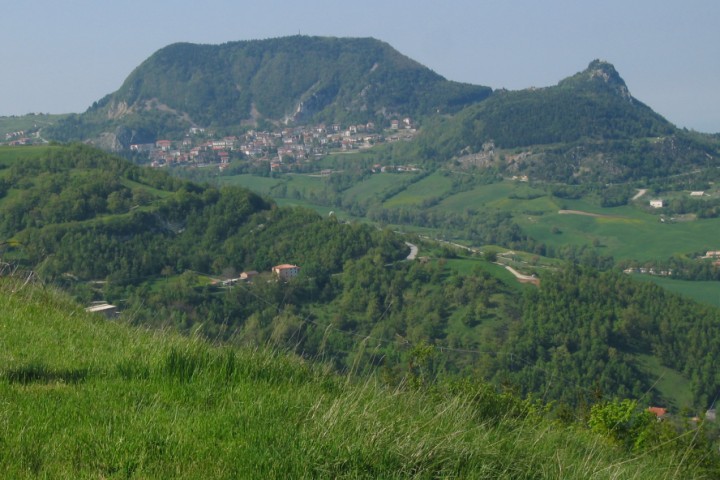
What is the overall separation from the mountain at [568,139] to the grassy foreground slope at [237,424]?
90921 millimetres

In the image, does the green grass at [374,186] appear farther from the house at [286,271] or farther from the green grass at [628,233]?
the house at [286,271]

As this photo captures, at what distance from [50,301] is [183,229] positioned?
116ft

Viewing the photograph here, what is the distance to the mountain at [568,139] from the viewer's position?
95562mm

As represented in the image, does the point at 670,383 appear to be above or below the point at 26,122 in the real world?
below

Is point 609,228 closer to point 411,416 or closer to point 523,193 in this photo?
point 523,193

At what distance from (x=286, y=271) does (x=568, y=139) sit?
7664 centimetres

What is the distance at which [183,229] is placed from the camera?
41.4 metres

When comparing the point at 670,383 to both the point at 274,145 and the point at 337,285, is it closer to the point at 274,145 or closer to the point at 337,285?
the point at 337,285

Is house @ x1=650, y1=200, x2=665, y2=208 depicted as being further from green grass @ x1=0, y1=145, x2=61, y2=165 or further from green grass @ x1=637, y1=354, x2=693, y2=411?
green grass @ x1=0, y1=145, x2=61, y2=165

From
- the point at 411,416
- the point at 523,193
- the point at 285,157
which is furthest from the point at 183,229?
the point at 285,157

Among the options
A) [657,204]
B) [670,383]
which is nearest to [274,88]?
[657,204]

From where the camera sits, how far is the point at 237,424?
3652 mm

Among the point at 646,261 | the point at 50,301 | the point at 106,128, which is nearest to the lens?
the point at 50,301

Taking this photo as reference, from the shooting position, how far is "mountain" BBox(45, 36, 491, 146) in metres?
149
